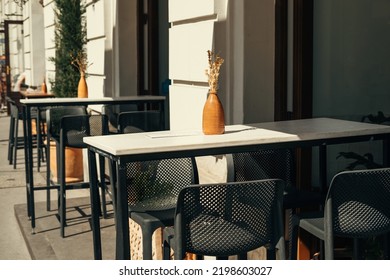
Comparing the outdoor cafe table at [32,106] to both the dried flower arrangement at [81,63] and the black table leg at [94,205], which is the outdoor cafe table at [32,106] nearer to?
the dried flower arrangement at [81,63]

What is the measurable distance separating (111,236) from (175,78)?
1.50 m

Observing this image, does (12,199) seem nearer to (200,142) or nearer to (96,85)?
(96,85)

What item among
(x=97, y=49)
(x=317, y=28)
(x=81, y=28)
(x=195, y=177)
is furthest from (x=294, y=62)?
(x=81, y=28)

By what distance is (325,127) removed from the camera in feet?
13.0

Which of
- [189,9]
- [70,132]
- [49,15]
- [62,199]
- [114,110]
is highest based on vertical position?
[49,15]

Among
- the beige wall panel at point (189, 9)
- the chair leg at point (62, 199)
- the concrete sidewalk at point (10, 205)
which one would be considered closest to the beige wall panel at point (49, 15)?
the concrete sidewalk at point (10, 205)

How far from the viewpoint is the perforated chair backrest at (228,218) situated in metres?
2.96

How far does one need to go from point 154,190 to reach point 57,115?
3.21m

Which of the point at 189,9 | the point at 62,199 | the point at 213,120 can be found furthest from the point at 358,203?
the point at 62,199

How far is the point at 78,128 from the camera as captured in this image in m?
6.38

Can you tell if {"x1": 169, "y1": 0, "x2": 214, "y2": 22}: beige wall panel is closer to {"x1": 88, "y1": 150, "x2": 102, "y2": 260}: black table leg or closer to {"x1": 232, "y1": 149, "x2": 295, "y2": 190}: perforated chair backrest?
{"x1": 232, "y1": 149, "x2": 295, "y2": 190}: perforated chair backrest
